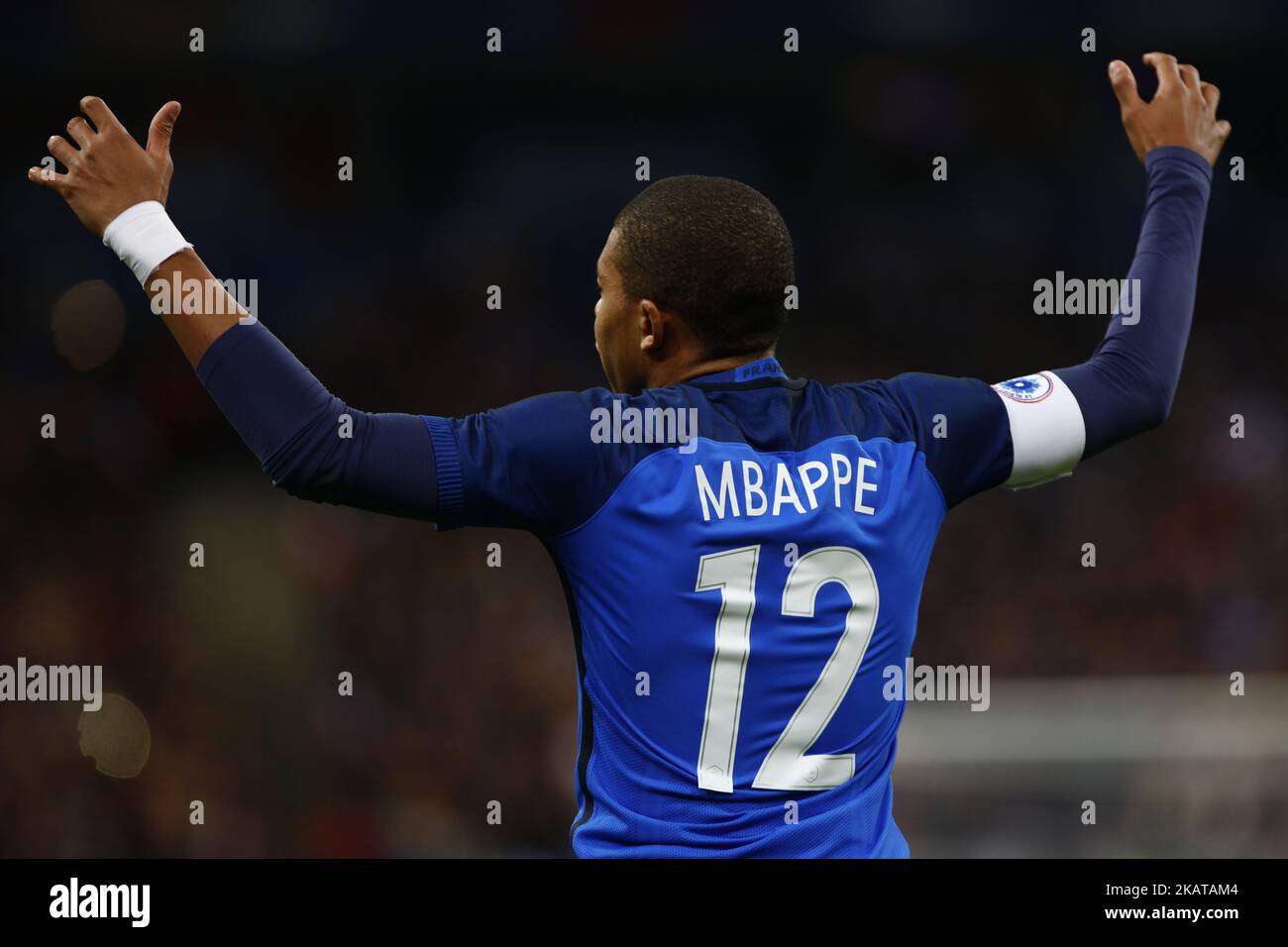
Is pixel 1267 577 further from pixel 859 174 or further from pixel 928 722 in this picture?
pixel 859 174

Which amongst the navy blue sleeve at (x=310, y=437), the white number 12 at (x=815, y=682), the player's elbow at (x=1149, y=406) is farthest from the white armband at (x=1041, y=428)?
the navy blue sleeve at (x=310, y=437)

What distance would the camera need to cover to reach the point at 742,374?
2598mm

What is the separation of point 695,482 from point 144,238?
3.14 feet

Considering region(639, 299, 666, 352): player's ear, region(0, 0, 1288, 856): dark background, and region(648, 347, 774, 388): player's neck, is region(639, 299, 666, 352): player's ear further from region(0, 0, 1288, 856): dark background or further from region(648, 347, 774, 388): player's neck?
region(0, 0, 1288, 856): dark background

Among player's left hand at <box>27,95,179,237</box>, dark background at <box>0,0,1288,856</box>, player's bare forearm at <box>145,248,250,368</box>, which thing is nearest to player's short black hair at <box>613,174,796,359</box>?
player's bare forearm at <box>145,248,250,368</box>

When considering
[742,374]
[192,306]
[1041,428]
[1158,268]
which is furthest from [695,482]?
[1158,268]

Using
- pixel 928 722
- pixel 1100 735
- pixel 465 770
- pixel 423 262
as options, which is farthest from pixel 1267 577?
pixel 423 262

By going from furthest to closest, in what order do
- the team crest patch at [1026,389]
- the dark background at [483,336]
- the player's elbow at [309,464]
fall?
1. the dark background at [483,336]
2. the team crest patch at [1026,389]
3. the player's elbow at [309,464]

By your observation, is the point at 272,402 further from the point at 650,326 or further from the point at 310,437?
the point at 650,326

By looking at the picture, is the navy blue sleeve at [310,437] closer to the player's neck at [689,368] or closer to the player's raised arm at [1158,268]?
the player's neck at [689,368]

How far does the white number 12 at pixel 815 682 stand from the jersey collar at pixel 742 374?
13.4 inches

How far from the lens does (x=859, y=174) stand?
400 inches

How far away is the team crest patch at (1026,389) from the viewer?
8.72 feet

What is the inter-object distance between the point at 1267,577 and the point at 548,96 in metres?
5.67
